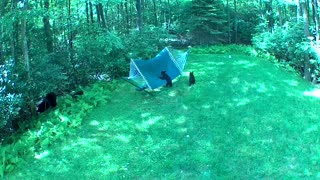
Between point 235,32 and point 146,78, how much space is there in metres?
12.5

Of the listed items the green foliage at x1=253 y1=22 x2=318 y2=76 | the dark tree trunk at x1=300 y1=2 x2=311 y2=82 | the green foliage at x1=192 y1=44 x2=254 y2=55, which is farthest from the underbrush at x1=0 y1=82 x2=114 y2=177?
the green foliage at x1=192 y1=44 x2=254 y2=55

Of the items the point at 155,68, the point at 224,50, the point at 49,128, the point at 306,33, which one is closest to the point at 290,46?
the point at 306,33

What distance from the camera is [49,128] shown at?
586 cm

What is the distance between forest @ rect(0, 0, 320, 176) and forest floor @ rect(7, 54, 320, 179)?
3.80 feet

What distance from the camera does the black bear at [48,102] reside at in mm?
7068

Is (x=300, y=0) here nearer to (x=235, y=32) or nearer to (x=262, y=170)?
(x=262, y=170)

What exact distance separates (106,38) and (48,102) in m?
2.34

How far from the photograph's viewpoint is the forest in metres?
6.37

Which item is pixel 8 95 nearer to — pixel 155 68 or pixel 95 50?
pixel 95 50

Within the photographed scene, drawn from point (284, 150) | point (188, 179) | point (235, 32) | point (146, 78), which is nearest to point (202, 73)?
point (146, 78)

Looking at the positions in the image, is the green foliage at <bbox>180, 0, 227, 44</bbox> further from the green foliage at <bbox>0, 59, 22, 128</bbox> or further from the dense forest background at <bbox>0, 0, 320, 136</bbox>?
the green foliage at <bbox>0, 59, 22, 128</bbox>

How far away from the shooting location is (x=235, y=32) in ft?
62.5

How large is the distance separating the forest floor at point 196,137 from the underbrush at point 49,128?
16 cm

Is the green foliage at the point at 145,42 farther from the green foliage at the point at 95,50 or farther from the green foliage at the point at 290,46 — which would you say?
the green foliage at the point at 290,46
